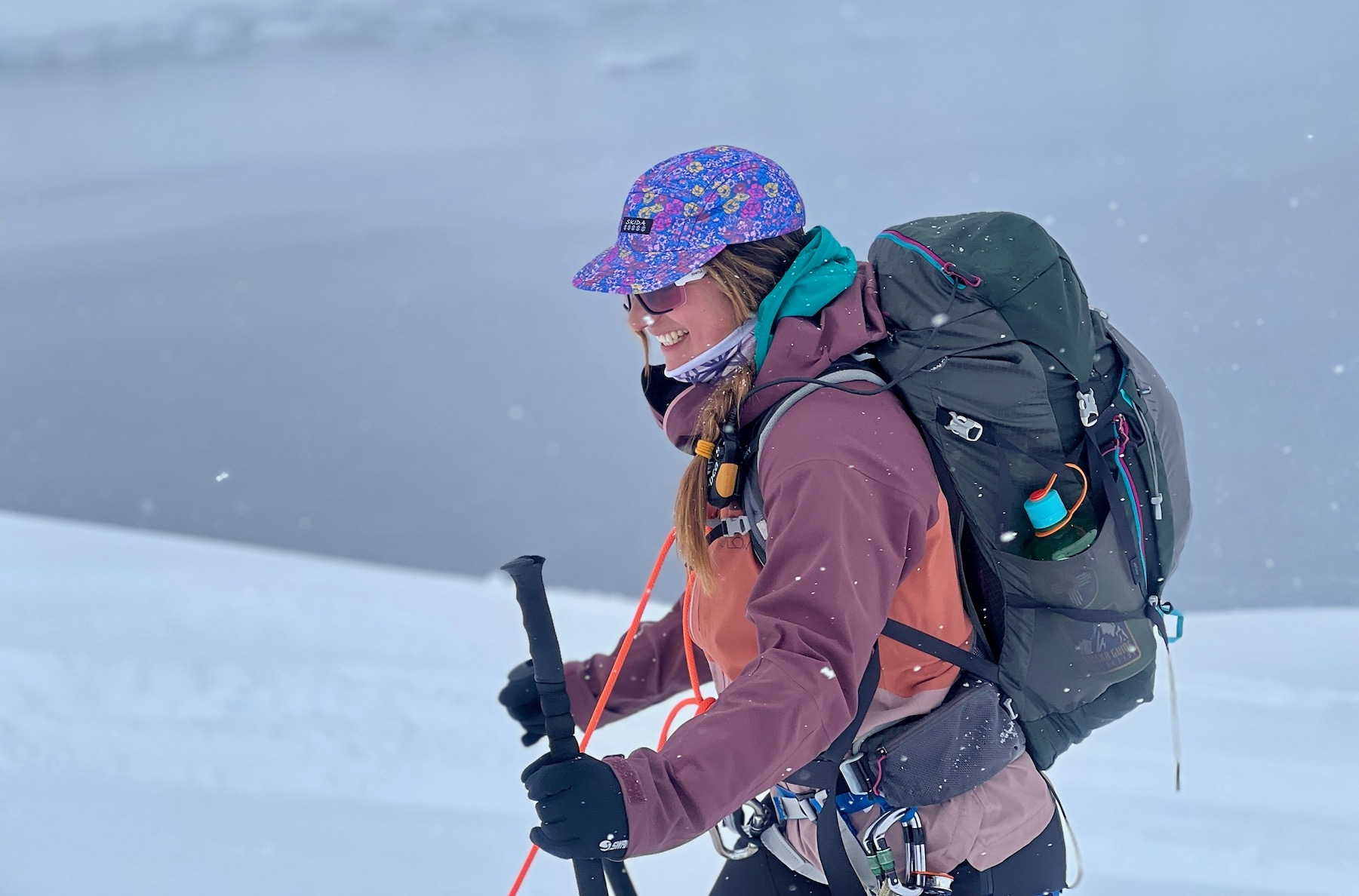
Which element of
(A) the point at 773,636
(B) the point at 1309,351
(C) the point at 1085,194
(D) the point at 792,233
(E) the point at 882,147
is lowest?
(A) the point at 773,636

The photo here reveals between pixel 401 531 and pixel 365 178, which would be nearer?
pixel 401 531

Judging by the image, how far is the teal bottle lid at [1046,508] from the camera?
1.32m

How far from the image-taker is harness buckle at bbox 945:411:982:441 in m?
1.31

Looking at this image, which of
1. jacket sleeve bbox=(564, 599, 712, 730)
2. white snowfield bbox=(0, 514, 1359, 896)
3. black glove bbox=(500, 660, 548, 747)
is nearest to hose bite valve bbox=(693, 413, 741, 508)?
jacket sleeve bbox=(564, 599, 712, 730)

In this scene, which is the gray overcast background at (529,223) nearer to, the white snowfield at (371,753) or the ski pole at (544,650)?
the white snowfield at (371,753)

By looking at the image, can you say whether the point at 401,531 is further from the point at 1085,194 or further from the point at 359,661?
the point at 1085,194

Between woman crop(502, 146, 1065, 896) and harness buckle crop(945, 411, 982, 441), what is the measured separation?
50 mm

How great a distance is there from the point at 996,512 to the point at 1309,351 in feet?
33.1

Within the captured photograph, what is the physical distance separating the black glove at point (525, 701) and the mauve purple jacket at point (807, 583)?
2.13 ft

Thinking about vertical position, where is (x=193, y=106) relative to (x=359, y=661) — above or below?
above

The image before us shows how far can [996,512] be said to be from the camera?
52.7 inches

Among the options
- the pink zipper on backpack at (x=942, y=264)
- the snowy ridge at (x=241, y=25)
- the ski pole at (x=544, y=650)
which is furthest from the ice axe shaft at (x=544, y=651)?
the snowy ridge at (x=241, y=25)

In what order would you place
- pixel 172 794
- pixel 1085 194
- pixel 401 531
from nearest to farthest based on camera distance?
pixel 172 794
pixel 401 531
pixel 1085 194

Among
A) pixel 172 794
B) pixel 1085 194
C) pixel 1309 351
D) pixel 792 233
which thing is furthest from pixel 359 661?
pixel 1085 194
